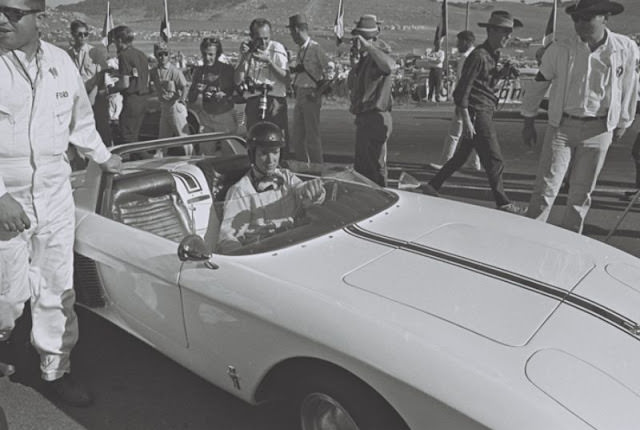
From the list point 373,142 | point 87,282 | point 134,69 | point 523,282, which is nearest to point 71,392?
point 87,282

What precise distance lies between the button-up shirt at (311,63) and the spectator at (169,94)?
1.57m

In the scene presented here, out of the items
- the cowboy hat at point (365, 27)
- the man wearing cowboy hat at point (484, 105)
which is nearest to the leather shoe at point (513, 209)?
the man wearing cowboy hat at point (484, 105)

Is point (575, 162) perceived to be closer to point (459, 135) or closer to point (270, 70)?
point (459, 135)

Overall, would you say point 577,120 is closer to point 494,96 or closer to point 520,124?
point 494,96

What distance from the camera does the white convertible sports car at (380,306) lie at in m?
1.73

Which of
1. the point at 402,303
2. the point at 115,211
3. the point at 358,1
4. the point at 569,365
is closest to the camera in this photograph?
the point at 569,365

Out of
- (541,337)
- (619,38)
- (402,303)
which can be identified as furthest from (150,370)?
(619,38)

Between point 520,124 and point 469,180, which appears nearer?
point 469,180

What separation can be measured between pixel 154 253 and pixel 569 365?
5.46 ft

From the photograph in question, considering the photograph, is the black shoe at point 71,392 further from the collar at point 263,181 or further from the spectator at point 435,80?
the spectator at point 435,80

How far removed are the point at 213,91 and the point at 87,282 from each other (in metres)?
3.78

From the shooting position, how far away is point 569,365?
70.7 inches

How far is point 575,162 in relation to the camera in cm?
440

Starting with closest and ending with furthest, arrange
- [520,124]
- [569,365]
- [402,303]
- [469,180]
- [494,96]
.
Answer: [569,365]
[402,303]
[494,96]
[469,180]
[520,124]
